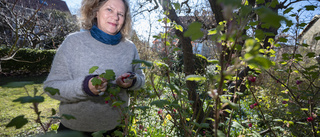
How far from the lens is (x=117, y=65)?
69.2 inches

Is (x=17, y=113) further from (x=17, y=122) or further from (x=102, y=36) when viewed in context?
(x=17, y=122)

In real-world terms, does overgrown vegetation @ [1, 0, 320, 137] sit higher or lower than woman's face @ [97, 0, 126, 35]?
lower

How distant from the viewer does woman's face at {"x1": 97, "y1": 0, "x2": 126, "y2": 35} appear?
5.42 feet

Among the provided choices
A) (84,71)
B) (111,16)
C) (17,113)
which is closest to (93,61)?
(84,71)

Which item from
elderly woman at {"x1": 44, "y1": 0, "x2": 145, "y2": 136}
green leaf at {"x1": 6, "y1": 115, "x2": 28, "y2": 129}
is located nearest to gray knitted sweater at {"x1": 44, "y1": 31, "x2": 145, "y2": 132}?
elderly woman at {"x1": 44, "y1": 0, "x2": 145, "y2": 136}

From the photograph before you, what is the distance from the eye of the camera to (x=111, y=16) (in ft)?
5.43

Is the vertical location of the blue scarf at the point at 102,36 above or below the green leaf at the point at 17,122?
above

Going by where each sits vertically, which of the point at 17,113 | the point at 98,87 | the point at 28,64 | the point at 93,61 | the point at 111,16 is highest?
the point at 111,16

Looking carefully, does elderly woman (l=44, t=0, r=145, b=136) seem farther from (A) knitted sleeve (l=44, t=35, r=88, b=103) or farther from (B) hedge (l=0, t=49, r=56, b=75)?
(B) hedge (l=0, t=49, r=56, b=75)

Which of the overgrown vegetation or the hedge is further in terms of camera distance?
the hedge

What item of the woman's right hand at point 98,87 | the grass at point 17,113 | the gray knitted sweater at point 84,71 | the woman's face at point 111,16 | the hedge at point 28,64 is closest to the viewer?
the woman's right hand at point 98,87

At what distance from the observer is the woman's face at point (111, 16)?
1.65m

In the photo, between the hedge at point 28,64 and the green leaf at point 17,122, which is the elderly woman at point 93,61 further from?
the hedge at point 28,64

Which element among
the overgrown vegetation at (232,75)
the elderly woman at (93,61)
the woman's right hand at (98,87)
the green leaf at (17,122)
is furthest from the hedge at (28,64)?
the green leaf at (17,122)
